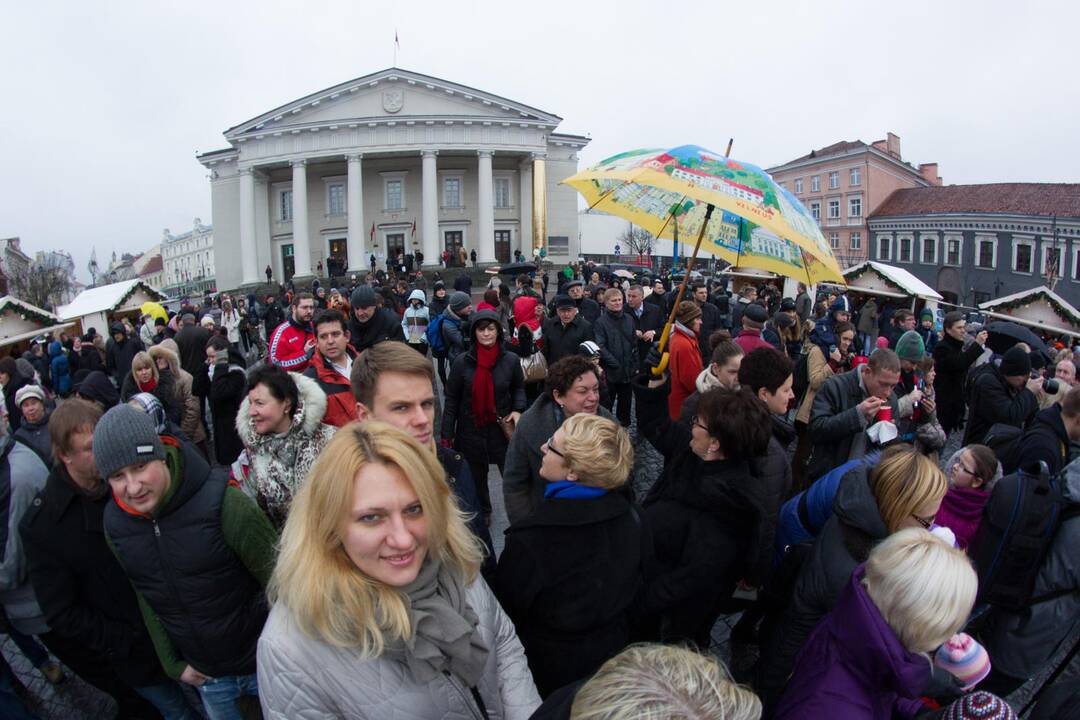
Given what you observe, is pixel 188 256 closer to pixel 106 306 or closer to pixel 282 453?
pixel 106 306

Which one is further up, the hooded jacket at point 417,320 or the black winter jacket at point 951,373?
the hooded jacket at point 417,320

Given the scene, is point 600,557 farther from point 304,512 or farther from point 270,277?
point 270,277

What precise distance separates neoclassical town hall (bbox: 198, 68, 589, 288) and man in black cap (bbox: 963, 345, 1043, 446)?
113ft

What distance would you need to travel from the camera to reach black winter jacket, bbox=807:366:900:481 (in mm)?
4113

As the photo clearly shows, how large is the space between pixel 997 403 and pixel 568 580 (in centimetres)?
482

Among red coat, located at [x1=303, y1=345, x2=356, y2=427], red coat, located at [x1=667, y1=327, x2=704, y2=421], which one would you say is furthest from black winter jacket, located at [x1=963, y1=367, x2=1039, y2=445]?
red coat, located at [x1=303, y1=345, x2=356, y2=427]

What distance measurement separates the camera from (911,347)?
482 cm

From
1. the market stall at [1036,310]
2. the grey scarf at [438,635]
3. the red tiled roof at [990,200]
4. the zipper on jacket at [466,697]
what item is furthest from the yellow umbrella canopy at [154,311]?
the red tiled roof at [990,200]

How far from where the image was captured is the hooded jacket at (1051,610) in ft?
8.96

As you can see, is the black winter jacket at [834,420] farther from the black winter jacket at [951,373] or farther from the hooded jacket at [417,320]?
the hooded jacket at [417,320]

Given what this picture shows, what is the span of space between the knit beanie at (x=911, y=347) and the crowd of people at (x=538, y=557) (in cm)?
3

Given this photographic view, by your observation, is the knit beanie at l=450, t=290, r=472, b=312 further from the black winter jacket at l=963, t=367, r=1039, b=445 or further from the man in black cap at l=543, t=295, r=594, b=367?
the black winter jacket at l=963, t=367, r=1039, b=445

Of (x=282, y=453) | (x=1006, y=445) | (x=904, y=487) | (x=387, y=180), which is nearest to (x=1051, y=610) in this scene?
(x=904, y=487)

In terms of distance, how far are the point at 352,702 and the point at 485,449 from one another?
142 inches
